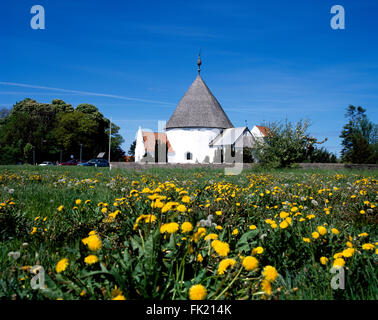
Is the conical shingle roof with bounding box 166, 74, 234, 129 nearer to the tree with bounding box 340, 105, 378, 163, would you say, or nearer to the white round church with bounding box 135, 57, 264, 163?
the white round church with bounding box 135, 57, 264, 163

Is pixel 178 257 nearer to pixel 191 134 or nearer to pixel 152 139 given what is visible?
pixel 191 134

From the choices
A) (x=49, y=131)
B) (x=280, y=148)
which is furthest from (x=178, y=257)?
(x=49, y=131)

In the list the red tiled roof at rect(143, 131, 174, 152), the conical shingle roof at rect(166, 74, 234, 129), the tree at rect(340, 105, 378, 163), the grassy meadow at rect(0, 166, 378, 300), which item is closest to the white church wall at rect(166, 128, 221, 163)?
the conical shingle roof at rect(166, 74, 234, 129)

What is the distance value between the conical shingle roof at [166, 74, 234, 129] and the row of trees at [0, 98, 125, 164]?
2080 cm

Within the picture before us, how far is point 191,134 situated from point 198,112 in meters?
3.92

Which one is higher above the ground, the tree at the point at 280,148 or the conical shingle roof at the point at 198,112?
the conical shingle roof at the point at 198,112

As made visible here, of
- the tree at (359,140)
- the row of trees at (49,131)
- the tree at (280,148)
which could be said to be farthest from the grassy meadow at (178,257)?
the row of trees at (49,131)

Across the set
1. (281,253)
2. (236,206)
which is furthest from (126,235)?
(236,206)

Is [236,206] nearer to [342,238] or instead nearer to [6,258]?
[342,238]

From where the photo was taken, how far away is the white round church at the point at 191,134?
1737 inches

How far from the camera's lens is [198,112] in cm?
4459

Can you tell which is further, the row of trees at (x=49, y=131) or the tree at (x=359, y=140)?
the row of trees at (x=49, y=131)

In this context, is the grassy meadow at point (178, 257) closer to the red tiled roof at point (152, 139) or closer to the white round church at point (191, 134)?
the white round church at point (191, 134)
